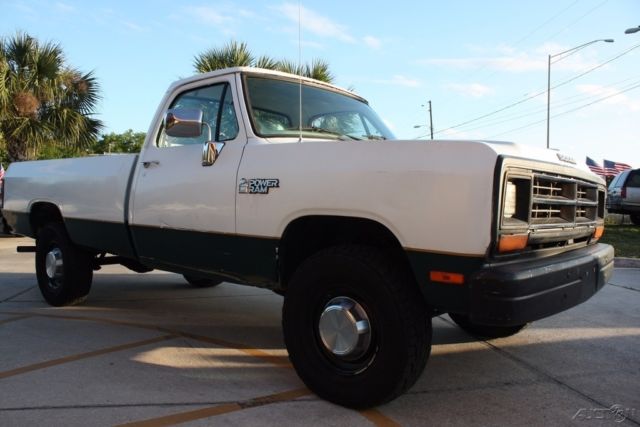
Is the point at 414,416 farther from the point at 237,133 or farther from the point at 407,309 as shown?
the point at 237,133

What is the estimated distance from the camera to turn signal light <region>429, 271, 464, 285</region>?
8.74 feet

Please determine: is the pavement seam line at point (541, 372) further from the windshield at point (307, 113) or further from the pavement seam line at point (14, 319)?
the pavement seam line at point (14, 319)

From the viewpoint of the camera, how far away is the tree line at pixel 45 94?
1401 centimetres


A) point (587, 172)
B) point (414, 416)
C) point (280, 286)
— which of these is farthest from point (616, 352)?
point (280, 286)

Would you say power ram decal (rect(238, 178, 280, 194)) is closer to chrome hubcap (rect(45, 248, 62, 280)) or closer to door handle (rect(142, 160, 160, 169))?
door handle (rect(142, 160, 160, 169))

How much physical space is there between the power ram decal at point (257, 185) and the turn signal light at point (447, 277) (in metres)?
1.14

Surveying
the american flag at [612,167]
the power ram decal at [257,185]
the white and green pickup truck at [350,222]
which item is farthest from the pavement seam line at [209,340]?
the american flag at [612,167]

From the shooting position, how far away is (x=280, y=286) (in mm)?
3594

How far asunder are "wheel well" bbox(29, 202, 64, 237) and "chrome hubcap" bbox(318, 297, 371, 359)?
3.92 meters

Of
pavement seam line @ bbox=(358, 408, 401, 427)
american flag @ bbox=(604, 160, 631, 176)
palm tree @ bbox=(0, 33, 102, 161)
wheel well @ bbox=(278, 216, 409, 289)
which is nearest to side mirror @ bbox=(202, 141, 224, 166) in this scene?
wheel well @ bbox=(278, 216, 409, 289)

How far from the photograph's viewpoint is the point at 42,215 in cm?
613

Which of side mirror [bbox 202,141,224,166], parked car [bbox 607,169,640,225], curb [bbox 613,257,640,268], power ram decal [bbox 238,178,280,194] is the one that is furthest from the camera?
parked car [bbox 607,169,640,225]

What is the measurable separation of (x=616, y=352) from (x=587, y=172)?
1582mm

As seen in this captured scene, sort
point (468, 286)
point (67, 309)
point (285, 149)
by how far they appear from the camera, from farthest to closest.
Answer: point (67, 309) → point (285, 149) → point (468, 286)
